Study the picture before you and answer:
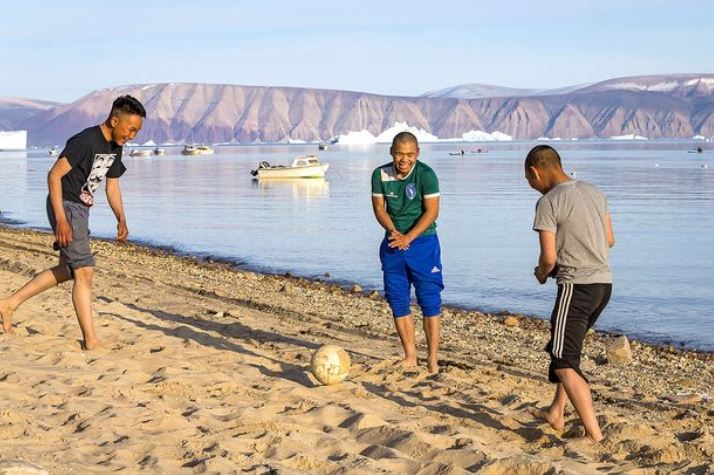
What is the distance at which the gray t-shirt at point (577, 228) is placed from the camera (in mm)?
5383

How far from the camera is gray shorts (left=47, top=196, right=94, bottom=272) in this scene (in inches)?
287

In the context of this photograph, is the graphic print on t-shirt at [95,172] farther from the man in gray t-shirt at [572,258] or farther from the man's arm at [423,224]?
the man in gray t-shirt at [572,258]

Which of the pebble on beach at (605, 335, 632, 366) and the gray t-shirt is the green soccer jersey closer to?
the gray t-shirt

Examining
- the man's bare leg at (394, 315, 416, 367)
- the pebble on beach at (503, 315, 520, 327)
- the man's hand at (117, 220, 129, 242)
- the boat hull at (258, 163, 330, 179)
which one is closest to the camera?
the man's bare leg at (394, 315, 416, 367)

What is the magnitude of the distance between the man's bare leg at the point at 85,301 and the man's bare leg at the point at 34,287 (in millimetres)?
111

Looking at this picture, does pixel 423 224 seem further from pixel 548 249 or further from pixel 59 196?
pixel 59 196

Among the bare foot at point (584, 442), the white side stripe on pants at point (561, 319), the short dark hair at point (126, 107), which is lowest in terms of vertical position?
the bare foot at point (584, 442)

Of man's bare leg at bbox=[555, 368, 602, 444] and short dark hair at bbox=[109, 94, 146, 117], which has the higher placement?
short dark hair at bbox=[109, 94, 146, 117]

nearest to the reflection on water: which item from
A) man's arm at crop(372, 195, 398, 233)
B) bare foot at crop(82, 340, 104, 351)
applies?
bare foot at crop(82, 340, 104, 351)

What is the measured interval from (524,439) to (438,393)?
48.7 inches

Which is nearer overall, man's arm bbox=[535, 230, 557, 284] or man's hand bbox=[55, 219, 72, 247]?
man's arm bbox=[535, 230, 557, 284]

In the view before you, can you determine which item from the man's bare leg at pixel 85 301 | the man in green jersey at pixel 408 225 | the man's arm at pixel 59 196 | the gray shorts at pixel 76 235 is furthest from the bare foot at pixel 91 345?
the man in green jersey at pixel 408 225

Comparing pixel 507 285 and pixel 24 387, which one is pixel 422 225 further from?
pixel 507 285

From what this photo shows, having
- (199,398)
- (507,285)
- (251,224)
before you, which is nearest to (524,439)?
(199,398)
